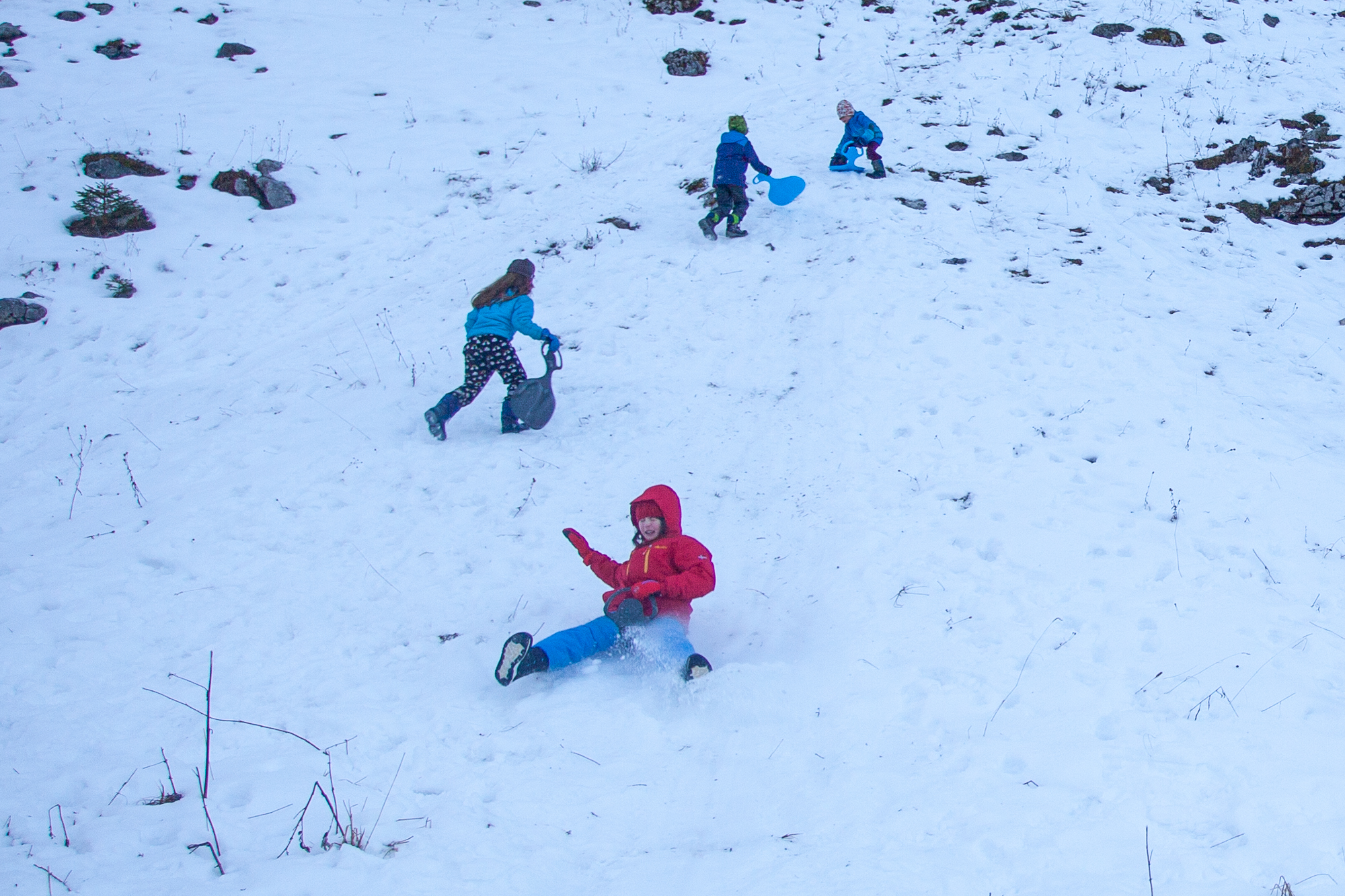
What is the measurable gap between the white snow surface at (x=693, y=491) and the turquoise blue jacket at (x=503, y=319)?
3.36ft

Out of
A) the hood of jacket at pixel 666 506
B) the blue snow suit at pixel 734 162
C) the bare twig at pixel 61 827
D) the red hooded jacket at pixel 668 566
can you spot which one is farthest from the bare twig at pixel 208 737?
the blue snow suit at pixel 734 162

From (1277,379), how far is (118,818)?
8893 millimetres

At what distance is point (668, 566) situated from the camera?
4.66 meters

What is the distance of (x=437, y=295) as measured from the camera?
923cm

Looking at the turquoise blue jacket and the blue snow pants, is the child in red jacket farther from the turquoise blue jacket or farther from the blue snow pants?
the turquoise blue jacket

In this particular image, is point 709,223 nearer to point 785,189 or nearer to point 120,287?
point 785,189

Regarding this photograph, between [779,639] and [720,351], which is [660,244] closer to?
[720,351]

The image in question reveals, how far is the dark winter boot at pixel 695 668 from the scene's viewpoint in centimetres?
409

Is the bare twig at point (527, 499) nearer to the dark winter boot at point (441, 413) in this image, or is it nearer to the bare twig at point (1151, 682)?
the dark winter boot at point (441, 413)

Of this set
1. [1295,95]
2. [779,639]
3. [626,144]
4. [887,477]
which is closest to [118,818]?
[779,639]

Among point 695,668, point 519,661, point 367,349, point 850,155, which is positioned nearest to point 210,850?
point 519,661

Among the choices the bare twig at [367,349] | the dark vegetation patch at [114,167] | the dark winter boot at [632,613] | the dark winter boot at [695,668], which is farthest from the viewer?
the dark vegetation patch at [114,167]

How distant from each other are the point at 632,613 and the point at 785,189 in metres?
7.54

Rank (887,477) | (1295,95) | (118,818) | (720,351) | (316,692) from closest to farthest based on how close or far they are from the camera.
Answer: (118,818)
(316,692)
(887,477)
(720,351)
(1295,95)
